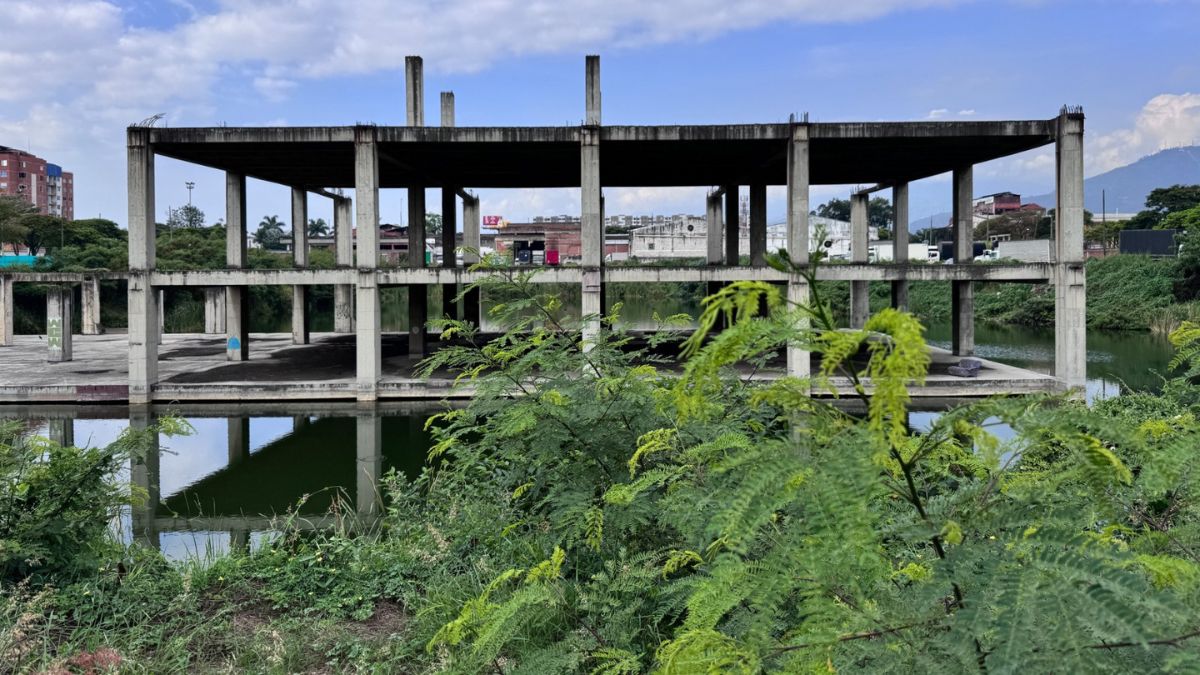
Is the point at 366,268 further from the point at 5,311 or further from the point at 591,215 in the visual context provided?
the point at 5,311

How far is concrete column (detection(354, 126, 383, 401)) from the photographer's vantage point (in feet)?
79.2

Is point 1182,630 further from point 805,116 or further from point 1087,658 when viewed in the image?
point 805,116

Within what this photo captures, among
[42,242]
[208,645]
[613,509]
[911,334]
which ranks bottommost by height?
[208,645]

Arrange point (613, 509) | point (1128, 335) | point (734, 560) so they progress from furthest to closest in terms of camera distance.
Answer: point (1128, 335) < point (613, 509) < point (734, 560)

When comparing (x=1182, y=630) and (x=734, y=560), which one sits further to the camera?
(x=734, y=560)

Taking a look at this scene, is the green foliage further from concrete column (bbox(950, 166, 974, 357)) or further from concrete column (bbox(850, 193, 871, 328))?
concrete column (bbox(850, 193, 871, 328))

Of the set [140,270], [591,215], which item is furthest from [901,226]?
[140,270]

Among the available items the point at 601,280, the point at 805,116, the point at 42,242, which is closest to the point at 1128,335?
the point at 805,116

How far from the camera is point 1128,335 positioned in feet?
145

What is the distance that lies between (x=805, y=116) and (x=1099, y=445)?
23.5 m

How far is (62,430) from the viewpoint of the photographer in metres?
20.2

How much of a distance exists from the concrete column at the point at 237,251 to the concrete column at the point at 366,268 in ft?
32.6

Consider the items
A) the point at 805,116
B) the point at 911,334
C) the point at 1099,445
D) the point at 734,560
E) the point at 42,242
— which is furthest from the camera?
the point at 42,242

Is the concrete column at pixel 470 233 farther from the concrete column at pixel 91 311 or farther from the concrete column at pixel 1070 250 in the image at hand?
the concrete column at pixel 1070 250
